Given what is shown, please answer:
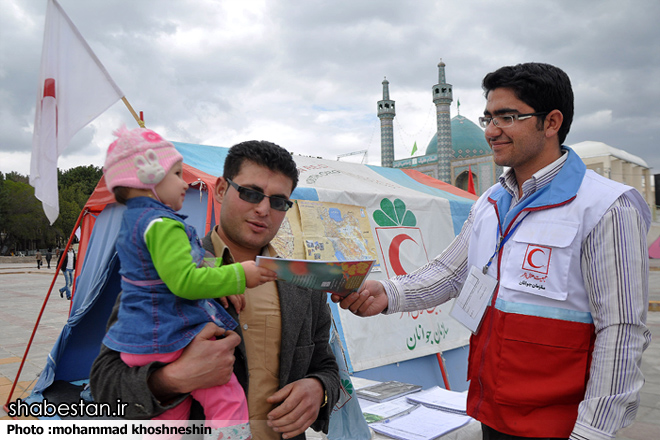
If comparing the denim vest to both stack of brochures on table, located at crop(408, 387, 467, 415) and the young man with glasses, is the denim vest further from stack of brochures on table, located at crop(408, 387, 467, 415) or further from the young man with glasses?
stack of brochures on table, located at crop(408, 387, 467, 415)

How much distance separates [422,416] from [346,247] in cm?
220

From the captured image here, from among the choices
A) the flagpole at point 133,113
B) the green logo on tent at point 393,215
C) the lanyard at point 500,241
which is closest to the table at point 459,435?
the lanyard at point 500,241

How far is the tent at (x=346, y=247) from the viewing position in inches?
170

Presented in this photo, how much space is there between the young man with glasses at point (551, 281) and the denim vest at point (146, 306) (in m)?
0.64

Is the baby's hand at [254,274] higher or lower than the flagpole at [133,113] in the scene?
lower

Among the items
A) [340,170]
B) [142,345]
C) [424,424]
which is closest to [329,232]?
[340,170]

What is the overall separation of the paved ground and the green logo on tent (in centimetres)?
285

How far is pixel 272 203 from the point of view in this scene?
5.26ft

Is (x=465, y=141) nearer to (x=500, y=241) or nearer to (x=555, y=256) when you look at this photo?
(x=500, y=241)

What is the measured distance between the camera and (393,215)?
519 cm

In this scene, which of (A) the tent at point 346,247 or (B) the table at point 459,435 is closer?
(B) the table at point 459,435

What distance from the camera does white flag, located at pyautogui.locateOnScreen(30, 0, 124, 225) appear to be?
120 inches

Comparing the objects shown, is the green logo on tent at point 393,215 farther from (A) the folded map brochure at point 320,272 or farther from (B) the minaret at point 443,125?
(B) the minaret at point 443,125

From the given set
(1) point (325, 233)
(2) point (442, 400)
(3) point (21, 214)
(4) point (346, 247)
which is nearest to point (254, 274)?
(2) point (442, 400)
